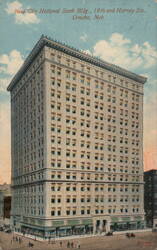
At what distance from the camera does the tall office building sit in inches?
2446

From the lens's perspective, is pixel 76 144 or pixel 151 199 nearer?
pixel 76 144

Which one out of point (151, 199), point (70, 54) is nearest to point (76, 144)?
point (70, 54)

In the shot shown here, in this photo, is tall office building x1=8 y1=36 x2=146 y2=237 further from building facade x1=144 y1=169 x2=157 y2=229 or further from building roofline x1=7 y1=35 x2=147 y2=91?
building facade x1=144 y1=169 x2=157 y2=229

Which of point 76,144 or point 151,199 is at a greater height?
point 76,144

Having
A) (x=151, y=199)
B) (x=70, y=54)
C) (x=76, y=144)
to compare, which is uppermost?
(x=70, y=54)

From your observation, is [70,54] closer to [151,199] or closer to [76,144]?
[76,144]

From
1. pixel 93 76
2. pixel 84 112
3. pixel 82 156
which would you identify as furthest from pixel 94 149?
pixel 93 76

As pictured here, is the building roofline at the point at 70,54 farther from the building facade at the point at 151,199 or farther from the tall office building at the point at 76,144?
the building facade at the point at 151,199

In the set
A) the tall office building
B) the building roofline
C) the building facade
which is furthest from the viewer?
the building facade

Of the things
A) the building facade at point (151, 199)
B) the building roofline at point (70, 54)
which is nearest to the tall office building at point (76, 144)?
the building roofline at point (70, 54)

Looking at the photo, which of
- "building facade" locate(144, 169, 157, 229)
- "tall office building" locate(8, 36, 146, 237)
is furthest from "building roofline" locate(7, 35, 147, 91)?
"building facade" locate(144, 169, 157, 229)

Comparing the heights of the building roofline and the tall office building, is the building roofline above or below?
above

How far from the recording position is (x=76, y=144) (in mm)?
65812

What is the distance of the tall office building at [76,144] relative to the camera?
62.1 meters
